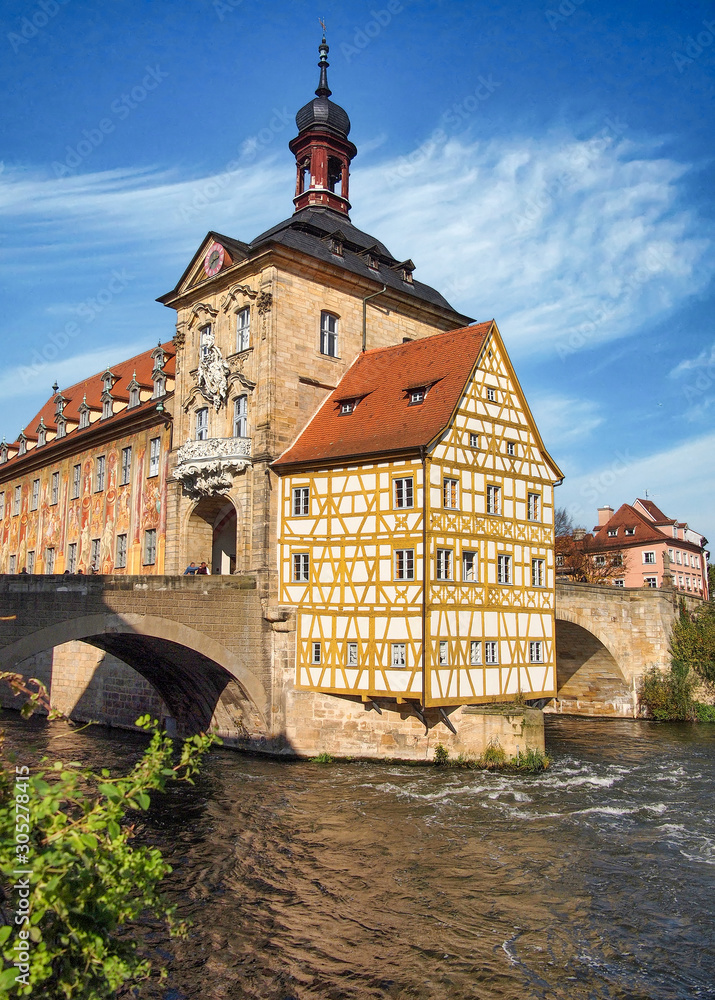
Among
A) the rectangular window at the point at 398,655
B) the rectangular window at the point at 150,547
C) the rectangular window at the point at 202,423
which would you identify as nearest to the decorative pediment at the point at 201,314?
the rectangular window at the point at 202,423

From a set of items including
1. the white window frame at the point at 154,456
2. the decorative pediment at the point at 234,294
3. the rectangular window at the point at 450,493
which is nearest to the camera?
the rectangular window at the point at 450,493

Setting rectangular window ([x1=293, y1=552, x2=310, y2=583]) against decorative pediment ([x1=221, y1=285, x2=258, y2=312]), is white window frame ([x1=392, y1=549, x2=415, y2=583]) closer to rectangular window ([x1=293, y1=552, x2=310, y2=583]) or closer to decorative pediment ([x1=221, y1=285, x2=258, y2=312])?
rectangular window ([x1=293, y1=552, x2=310, y2=583])

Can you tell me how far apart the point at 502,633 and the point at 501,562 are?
1814 millimetres

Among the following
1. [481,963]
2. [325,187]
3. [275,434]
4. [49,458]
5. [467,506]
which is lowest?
[481,963]

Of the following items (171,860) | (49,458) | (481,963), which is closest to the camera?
(481,963)

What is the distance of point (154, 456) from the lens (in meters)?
29.5

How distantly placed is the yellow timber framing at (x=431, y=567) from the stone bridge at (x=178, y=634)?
1095 millimetres

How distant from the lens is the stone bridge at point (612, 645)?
31281 millimetres

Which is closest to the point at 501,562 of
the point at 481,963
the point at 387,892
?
the point at 387,892

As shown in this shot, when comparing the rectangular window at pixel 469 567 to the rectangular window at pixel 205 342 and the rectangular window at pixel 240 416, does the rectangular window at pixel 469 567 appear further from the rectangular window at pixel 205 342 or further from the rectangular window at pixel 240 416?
the rectangular window at pixel 205 342

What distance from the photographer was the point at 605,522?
60156 millimetres

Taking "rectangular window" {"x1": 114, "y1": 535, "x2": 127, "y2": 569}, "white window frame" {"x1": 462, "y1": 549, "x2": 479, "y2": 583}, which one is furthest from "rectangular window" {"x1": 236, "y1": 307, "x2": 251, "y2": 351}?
"rectangular window" {"x1": 114, "y1": 535, "x2": 127, "y2": 569}

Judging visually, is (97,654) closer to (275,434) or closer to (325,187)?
(275,434)

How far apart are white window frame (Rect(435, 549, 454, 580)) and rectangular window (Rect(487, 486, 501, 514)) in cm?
215
